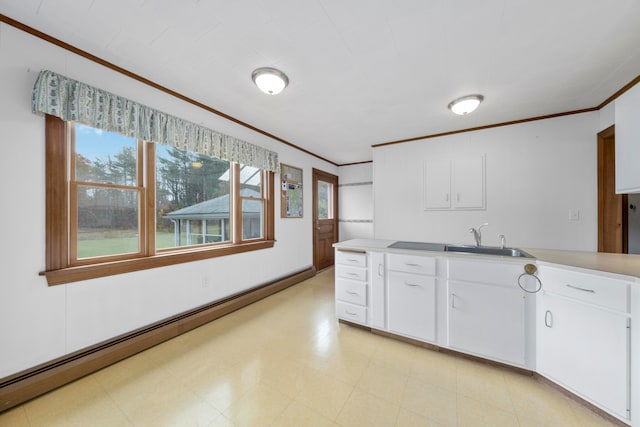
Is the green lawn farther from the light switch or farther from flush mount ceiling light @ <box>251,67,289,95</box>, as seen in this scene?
the light switch

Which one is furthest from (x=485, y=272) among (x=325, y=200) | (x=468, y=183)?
(x=325, y=200)

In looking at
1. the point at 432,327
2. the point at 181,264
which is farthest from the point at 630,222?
the point at 181,264

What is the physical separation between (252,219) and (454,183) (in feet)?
9.95

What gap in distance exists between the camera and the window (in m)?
1.65

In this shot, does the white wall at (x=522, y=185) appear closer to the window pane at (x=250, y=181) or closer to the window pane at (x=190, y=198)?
the window pane at (x=250, y=181)

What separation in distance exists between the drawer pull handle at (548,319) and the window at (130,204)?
3.02 meters

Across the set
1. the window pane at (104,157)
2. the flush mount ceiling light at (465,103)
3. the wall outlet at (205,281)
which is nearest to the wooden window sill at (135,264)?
the wall outlet at (205,281)

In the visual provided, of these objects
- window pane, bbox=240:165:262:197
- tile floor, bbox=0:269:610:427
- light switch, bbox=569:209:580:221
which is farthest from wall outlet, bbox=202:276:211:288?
light switch, bbox=569:209:580:221

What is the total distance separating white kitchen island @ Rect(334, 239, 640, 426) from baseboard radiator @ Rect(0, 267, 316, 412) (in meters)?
1.49

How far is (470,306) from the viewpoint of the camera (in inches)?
73.9

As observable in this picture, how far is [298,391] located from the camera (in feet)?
5.19

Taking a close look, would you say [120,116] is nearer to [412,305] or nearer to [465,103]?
[412,305]

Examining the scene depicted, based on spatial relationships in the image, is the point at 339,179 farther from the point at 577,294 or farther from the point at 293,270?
the point at 577,294

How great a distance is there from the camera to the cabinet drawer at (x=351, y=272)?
7.82ft
